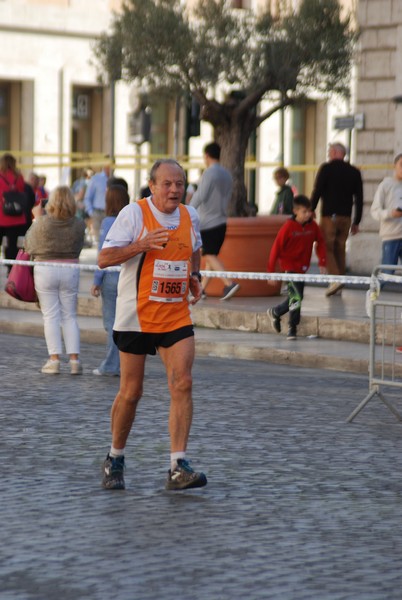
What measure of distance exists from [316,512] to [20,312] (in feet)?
36.4

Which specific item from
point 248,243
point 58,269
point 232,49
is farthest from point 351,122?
point 58,269

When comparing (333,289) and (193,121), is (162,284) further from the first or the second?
(193,121)

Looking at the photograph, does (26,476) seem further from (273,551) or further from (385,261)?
(385,261)

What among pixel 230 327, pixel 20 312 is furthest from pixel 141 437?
pixel 20 312

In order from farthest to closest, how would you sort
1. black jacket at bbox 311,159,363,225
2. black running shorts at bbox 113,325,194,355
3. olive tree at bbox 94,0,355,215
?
olive tree at bbox 94,0,355,215 → black jacket at bbox 311,159,363,225 → black running shorts at bbox 113,325,194,355

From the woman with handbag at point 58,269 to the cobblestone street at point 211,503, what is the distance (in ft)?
3.49

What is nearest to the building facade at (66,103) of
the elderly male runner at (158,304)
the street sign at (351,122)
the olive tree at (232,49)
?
the olive tree at (232,49)

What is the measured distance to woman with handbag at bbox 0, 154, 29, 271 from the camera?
62.4 feet

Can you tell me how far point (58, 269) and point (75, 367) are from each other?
783 millimetres

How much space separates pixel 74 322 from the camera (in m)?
12.0

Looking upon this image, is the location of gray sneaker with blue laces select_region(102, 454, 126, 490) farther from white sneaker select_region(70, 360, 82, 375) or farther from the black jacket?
the black jacket

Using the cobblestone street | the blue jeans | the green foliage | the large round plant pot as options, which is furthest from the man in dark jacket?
the cobblestone street

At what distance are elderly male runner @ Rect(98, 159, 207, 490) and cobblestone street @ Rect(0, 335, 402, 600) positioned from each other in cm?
27

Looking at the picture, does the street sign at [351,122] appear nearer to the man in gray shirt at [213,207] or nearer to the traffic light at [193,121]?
the traffic light at [193,121]
